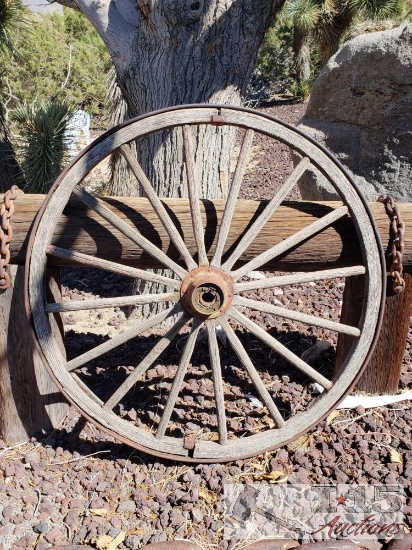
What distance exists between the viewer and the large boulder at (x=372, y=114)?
150 inches

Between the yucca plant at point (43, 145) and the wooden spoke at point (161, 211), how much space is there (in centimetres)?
266

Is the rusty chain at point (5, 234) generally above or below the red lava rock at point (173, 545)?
above

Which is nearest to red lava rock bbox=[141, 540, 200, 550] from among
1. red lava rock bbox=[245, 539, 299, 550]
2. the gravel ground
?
the gravel ground

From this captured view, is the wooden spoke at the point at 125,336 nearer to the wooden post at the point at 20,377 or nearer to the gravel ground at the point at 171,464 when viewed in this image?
the wooden post at the point at 20,377

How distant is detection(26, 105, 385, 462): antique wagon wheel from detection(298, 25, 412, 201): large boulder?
1.73 metres

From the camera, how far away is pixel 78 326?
3.57 metres

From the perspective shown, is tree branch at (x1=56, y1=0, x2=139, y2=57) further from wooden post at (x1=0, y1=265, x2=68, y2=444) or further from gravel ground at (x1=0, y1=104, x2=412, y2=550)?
gravel ground at (x1=0, y1=104, x2=412, y2=550)

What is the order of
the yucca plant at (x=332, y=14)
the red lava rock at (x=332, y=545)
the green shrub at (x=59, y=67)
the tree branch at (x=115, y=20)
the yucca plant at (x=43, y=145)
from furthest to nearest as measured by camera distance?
the yucca plant at (x=332, y=14)
the green shrub at (x=59, y=67)
the yucca plant at (x=43, y=145)
the tree branch at (x=115, y=20)
the red lava rock at (x=332, y=545)

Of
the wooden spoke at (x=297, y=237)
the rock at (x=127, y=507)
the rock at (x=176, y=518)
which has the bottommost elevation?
the rock at (x=127, y=507)

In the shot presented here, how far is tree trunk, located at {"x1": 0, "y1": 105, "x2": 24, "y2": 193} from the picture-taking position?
15.2ft

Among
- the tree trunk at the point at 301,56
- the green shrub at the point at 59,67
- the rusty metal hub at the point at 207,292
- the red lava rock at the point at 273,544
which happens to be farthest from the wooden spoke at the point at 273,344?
the tree trunk at the point at 301,56

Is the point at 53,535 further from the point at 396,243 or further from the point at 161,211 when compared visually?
the point at 396,243

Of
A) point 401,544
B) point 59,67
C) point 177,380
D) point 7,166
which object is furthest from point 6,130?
point 59,67

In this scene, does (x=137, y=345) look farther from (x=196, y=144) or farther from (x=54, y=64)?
(x=54, y=64)
